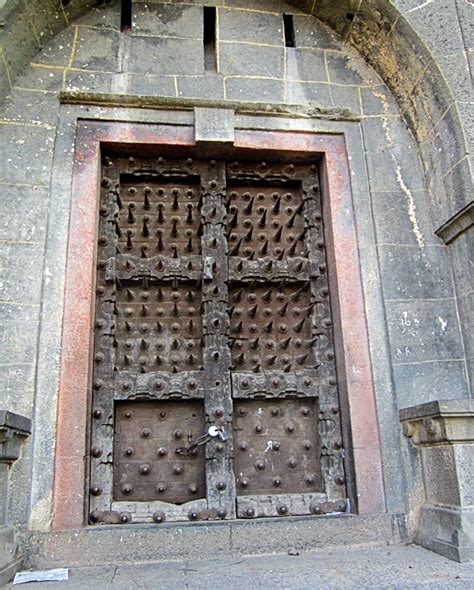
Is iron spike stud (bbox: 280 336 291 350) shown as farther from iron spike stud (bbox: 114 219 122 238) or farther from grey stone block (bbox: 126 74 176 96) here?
grey stone block (bbox: 126 74 176 96)

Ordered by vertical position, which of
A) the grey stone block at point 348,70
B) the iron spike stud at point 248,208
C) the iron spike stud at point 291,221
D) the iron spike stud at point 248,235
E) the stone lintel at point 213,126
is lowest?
the iron spike stud at point 248,235

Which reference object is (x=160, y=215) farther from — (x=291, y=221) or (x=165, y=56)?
(x=165, y=56)

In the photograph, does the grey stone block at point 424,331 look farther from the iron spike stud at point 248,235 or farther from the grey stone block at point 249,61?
the grey stone block at point 249,61

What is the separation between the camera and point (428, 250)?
154 inches

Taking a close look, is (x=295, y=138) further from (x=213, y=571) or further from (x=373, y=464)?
(x=213, y=571)

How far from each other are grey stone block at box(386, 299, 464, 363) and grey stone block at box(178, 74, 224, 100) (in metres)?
1.93

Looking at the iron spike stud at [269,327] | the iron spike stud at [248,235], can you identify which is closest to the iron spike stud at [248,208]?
the iron spike stud at [248,235]

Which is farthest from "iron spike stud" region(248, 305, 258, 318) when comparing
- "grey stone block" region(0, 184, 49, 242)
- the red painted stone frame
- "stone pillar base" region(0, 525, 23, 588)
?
"stone pillar base" region(0, 525, 23, 588)

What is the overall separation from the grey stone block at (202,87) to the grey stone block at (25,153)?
98cm

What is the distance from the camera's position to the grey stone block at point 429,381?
3.56m

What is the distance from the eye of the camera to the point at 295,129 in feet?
13.6

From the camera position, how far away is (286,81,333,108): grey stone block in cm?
422

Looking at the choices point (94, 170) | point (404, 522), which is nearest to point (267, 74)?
point (94, 170)

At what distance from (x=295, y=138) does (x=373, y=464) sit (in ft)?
7.46
